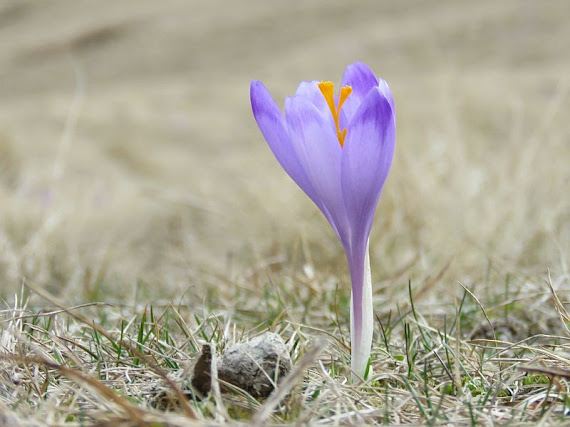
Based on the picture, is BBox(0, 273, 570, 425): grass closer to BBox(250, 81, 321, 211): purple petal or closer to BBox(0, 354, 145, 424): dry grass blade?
BBox(0, 354, 145, 424): dry grass blade

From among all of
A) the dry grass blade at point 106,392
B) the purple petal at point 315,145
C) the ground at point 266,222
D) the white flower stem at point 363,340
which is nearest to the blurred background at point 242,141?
the ground at point 266,222

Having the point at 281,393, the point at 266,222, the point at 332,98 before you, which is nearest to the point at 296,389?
the point at 281,393

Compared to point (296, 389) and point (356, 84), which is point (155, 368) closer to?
point (296, 389)

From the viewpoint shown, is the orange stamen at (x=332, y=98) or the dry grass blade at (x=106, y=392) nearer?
the dry grass blade at (x=106, y=392)

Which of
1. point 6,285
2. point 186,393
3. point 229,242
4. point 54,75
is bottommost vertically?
point 229,242

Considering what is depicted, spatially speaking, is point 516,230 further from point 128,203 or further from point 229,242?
point 128,203

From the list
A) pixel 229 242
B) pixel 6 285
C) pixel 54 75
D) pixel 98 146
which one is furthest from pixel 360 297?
pixel 54 75

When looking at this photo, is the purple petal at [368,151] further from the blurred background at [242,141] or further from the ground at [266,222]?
the blurred background at [242,141]

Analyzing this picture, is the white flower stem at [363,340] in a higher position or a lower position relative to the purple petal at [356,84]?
lower
